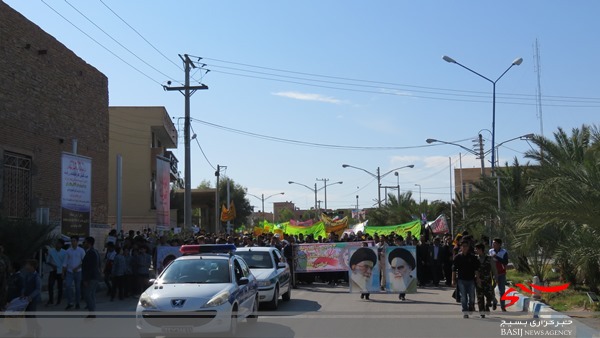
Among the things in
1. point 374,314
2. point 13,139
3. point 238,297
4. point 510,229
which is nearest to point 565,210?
point 374,314

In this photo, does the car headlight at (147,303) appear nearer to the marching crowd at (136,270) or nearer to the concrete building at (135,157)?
the marching crowd at (136,270)

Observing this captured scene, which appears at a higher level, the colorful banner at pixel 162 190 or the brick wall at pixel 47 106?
the brick wall at pixel 47 106

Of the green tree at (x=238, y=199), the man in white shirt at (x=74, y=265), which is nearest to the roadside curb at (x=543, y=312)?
the man in white shirt at (x=74, y=265)

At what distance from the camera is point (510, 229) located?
23.7 m

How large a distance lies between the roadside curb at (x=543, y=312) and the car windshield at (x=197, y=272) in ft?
20.0

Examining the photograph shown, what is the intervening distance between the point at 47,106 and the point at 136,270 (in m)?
10.5

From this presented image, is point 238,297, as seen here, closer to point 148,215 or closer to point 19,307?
point 19,307

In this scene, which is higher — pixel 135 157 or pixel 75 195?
pixel 135 157

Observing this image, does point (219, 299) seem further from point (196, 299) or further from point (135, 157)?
point (135, 157)

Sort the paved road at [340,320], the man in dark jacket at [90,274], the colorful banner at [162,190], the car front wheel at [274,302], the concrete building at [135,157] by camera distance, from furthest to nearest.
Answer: the concrete building at [135,157], the colorful banner at [162,190], the car front wheel at [274,302], the man in dark jacket at [90,274], the paved road at [340,320]

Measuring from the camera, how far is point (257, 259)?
17875 mm

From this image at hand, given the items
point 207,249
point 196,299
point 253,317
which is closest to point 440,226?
point 207,249

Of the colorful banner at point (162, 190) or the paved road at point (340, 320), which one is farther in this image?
the colorful banner at point (162, 190)

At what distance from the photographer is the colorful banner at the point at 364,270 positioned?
62.3ft
